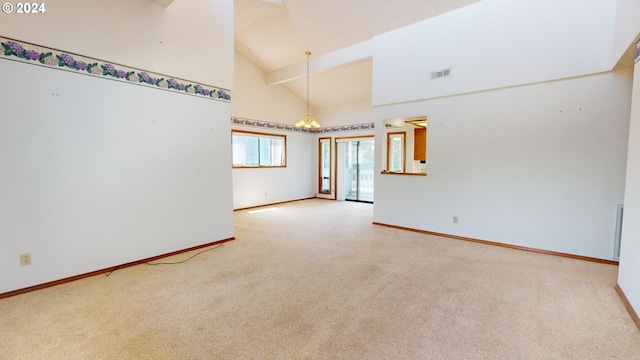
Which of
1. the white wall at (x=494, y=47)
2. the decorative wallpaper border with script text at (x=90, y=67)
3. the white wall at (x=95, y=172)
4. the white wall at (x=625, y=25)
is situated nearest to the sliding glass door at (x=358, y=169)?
the white wall at (x=494, y=47)

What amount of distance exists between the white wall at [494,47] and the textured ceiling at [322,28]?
0.87 feet

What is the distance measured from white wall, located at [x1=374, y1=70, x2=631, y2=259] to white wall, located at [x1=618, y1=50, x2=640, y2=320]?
3.46ft

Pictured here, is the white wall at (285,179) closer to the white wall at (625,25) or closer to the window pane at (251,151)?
the window pane at (251,151)

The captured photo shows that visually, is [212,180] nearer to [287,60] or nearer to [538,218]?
[287,60]

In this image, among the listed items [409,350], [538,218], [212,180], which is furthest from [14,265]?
[538,218]

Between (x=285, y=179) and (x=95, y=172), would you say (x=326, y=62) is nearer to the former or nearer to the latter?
(x=285, y=179)

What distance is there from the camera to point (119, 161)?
3.01 m

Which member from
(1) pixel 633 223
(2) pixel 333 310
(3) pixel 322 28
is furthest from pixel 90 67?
(1) pixel 633 223

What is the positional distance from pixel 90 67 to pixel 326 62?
4182 mm

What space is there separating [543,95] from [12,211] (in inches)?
230

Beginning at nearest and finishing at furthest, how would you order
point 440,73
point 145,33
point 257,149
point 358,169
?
point 145,33 → point 440,73 → point 257,149 → point 358,169

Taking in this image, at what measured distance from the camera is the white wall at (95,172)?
2.43 m

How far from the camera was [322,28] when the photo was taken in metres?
5.04

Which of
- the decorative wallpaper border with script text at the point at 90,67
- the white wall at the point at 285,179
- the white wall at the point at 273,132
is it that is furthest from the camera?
the white wall at the point at 285,179
